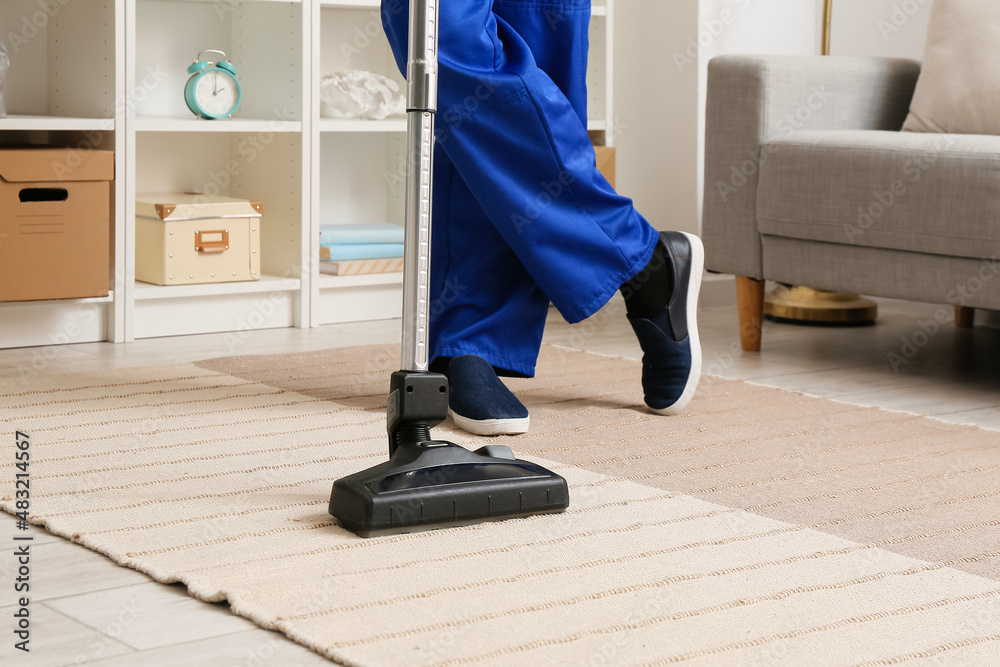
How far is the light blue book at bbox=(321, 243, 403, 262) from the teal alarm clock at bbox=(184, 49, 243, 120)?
0.36 meters

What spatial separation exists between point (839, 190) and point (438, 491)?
1234mm

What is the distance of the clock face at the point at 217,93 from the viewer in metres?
2.55

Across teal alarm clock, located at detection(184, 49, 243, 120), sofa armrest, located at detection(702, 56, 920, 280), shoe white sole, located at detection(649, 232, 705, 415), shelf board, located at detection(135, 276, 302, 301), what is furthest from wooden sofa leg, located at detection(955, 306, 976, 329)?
teal alarm clock, located at detection(184, 49, 243, 120)

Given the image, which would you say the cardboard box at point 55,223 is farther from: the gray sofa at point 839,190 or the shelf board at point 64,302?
the gray sofa at point 839,190

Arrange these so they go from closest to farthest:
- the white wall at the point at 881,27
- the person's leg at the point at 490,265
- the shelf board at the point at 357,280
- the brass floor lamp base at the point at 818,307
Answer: the person's leg at the point at 490,265, the shelf board at the point at 357,280, the brass floor lamp base at the point at 818,307, the white wall at the point at 881,27

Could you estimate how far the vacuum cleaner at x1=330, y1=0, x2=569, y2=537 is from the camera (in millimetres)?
1187

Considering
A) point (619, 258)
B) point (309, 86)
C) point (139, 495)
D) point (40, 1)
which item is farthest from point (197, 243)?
point (139, 495)

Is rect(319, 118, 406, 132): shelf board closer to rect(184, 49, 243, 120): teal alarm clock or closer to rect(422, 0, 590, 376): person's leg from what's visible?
rect(184, 49, 243, 120): teal alarm clock

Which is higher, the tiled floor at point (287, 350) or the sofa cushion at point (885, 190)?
the sofa cushion at point (885, 190)

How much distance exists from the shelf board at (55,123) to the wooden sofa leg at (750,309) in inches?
48.4

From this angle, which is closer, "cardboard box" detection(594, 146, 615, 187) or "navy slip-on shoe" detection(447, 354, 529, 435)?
"navy slip-on shoe" detection(447, 354, 529, 435)

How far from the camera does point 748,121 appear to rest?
2.32 meters

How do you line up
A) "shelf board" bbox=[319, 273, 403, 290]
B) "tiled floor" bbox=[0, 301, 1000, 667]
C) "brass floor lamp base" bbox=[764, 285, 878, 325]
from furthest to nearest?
"brass floor lamp base" bbox=[764, 285, 878, 325] < "shelf board" bbox=[319, 273, 403, 290] < "tiled floor" bbox=[0, 301, 1000, 667]

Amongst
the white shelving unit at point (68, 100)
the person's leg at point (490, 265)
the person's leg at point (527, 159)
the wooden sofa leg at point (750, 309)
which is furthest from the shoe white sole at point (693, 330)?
the white shelving unit at point (68, 100)
